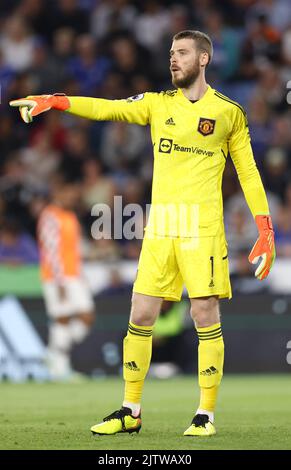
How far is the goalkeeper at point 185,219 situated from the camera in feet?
22.5

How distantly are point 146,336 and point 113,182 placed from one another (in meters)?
7.59

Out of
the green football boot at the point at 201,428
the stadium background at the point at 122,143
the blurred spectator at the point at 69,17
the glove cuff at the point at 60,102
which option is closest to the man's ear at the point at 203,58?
the glove cuff at the point at 60,102

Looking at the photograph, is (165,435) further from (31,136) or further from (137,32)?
(137,32)

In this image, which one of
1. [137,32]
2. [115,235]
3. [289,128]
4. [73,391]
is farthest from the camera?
[137,32]

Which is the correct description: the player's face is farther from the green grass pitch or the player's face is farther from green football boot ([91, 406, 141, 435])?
the green grass pitch

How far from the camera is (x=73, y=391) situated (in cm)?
1078

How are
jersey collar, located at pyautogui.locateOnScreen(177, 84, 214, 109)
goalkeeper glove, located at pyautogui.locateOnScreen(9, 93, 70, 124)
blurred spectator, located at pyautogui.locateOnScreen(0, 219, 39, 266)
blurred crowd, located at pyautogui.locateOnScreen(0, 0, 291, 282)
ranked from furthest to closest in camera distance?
1. blurred crowd, located at pyautogui.locateOnScreen(0, 0, 291, 282)
2. blurred spectator, located at pyautogui.locateOnScreen(0, 219, 39, 266)
3. jersey collar, located at pyautogui.locateOnScreen(177, 84, 214, 109)
4. goalkeeper glove, located at pyautogui.locateOnScreen(9, 93, 70, 124)

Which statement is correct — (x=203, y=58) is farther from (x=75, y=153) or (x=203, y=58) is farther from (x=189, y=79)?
(x=75, y=153)

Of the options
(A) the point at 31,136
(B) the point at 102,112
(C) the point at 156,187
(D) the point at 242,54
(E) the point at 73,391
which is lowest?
(E) the point at 73,391

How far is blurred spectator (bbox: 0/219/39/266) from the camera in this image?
12961 mm

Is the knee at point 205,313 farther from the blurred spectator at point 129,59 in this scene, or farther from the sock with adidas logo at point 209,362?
the blurred spectator at point 129,59

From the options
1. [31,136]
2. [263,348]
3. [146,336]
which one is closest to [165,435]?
[146,336]

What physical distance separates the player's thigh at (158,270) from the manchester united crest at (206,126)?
67 cm

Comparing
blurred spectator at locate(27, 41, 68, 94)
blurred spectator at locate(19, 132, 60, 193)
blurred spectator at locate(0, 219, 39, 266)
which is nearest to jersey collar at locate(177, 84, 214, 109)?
blurred spectator at locate(0, 219, 39, 266)
